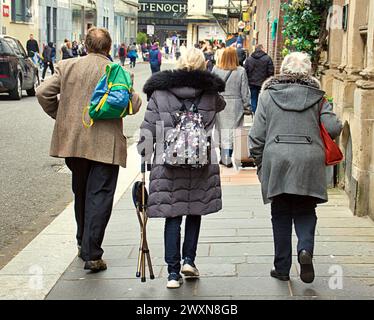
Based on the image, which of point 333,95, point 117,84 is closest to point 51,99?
point 117,84

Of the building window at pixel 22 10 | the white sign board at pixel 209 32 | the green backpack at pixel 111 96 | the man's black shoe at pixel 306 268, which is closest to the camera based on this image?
the man's black shoe at pixel 306 268

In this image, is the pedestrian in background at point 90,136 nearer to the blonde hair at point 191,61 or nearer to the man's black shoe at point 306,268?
the blonde hair at point 191,61

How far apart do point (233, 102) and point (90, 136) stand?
5.88 metres

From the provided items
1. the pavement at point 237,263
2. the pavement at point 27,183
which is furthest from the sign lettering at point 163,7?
the pavement at point 237,263

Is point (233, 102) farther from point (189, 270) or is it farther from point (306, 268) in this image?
point (306, 268)

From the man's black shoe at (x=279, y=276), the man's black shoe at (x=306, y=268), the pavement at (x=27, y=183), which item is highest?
the man's black shoe at (x=306, y=268)

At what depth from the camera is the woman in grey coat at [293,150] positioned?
18.1 feet

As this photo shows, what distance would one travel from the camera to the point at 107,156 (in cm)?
603

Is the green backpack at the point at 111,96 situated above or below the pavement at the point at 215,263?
above

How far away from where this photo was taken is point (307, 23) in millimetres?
13602

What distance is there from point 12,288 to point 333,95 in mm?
6270

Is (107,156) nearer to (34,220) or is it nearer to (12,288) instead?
(12,288)

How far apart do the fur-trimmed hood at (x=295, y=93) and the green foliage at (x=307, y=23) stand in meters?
7.82

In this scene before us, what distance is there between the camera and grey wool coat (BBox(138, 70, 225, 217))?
5551 mm
